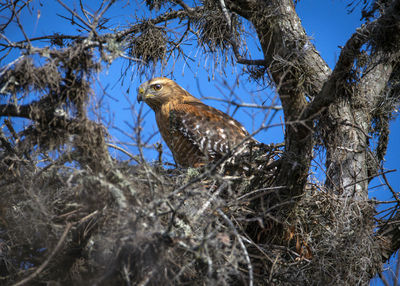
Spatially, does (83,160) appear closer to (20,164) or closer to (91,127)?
(91,127)

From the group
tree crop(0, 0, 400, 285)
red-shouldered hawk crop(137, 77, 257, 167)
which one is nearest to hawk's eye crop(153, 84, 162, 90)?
red-shouldered hawk crop(137, 77, 257, 167)

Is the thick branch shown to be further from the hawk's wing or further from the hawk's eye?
the hawk's eye

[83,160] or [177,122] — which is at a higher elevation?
[177,122]

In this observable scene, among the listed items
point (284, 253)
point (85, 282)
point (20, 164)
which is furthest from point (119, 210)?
point (284, 253)

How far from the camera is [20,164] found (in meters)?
3.24

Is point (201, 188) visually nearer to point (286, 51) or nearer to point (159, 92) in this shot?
point (286, 51)

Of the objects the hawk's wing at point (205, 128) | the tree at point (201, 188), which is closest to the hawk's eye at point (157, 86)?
the hawk's wing at point (205, 128)

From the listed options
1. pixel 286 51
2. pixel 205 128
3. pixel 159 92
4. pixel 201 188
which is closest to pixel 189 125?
pixel 205 128

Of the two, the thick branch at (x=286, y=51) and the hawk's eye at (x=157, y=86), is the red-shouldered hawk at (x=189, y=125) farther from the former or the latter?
the thick branch at (x=286, y=51)

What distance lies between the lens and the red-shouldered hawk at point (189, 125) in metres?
4.88

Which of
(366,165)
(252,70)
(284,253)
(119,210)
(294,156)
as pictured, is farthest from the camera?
(252,70)

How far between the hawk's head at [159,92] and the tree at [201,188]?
108 centimetres

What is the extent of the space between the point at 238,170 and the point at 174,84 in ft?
7.01

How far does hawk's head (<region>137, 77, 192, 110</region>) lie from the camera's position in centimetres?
547
